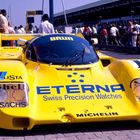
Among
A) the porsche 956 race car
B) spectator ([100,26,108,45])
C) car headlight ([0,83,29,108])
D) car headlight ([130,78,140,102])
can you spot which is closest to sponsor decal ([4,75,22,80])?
the porsche 956 race car

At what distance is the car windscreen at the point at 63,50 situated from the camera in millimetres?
6629

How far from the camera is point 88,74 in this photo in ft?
20.9

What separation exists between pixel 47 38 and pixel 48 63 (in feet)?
2.58

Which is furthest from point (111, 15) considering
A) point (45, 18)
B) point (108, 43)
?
point (45, 18)

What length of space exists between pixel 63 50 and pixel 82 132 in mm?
1729

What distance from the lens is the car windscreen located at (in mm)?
6629

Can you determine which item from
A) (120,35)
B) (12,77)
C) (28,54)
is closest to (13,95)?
(12,77)

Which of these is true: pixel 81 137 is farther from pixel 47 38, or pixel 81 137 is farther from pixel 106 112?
pixel 47 38

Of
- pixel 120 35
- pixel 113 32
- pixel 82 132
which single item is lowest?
pixel 120 35

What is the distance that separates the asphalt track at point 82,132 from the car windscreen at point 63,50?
1.15m

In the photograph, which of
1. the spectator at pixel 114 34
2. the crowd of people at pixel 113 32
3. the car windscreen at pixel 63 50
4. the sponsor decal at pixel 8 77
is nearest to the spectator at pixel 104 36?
the crowd of people at pixel 113 32

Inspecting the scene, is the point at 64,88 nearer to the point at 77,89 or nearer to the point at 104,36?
the point at 77,89

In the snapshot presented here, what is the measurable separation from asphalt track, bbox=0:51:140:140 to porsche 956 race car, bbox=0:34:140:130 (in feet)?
0.46

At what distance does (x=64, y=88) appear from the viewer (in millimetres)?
5949
